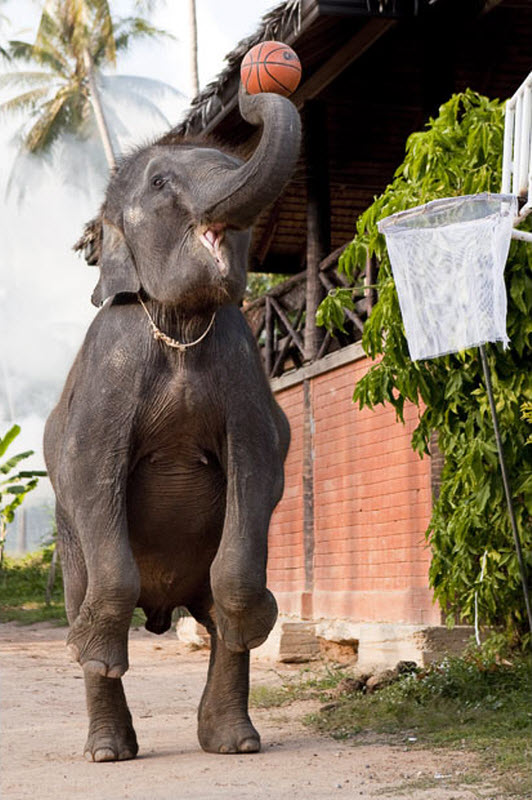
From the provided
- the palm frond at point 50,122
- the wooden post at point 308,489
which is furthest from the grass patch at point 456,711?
the palm frond at point 50,122

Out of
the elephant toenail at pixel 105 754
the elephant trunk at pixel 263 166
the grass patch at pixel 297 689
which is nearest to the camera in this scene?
the elephant trunk at pixel 263 166

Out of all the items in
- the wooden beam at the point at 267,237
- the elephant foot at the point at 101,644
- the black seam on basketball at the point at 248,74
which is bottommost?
the elephant foot at the point at 101,644

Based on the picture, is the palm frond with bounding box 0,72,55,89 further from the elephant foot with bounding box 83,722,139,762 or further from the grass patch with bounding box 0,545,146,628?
the elephant foot with bounding box 83,722,139,762

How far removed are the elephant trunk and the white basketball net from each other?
61 cm

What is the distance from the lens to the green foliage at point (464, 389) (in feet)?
22.6

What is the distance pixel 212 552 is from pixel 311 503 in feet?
20.4

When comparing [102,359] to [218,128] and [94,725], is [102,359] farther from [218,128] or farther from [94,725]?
[218,128]

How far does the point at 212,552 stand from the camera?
575 cm

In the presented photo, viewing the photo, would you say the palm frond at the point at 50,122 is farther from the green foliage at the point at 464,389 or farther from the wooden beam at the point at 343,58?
the green foliage at the point at 464,389

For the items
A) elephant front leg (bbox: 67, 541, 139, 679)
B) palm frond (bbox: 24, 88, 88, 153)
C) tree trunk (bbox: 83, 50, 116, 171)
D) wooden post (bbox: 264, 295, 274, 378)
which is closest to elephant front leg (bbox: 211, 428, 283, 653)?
elephant front leg (bbox: 67, 541, 139, 679)

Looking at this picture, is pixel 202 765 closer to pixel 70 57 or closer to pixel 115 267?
pixel 115 267

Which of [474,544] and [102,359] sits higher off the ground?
[102,359]

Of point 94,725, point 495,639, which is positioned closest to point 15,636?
point 495,639

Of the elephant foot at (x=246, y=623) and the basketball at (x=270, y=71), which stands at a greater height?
the basketball at (x=270, y=71)
